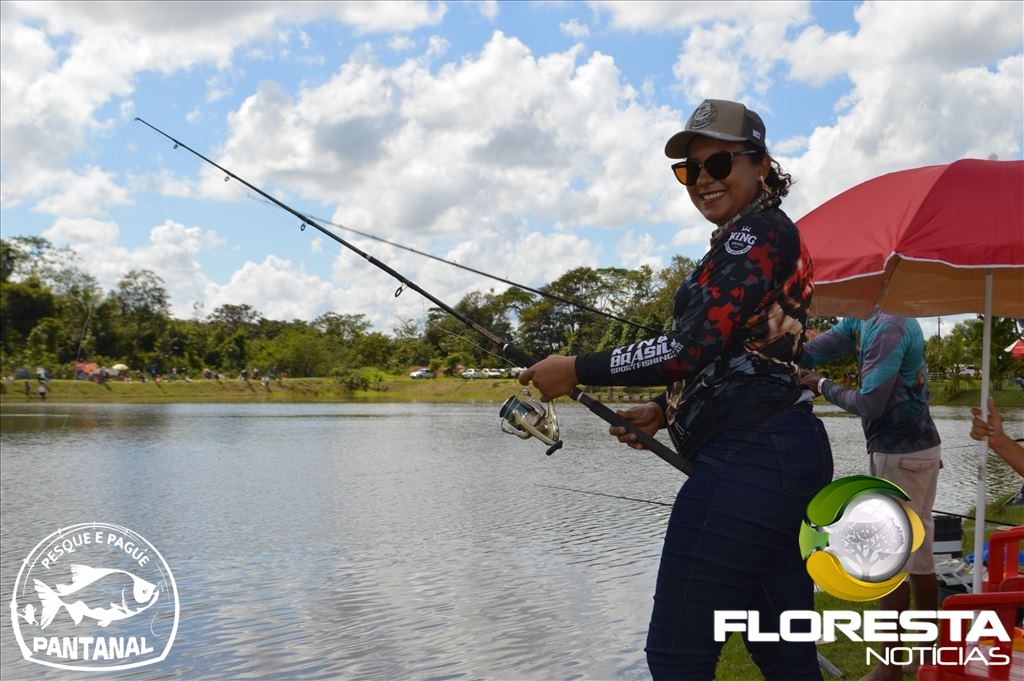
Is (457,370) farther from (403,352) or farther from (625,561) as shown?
(625,561)

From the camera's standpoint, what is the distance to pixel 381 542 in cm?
1176

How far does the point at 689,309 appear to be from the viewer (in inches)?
93.1

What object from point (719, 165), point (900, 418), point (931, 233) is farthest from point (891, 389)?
point (719, 165)

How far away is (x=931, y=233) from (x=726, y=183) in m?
2.00

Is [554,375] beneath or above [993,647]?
above

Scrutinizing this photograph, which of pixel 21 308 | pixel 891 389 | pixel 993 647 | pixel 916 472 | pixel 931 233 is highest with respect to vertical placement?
pixel 21 308

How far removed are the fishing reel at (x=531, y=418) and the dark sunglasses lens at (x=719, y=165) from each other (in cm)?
105

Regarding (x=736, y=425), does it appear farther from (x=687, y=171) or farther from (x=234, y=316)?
(x=234, y=316)

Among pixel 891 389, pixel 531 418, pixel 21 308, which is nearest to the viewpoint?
pixel 531 418

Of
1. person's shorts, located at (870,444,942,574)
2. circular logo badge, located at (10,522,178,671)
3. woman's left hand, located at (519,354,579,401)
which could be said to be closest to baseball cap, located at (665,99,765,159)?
woman's left hand, located at (519,354,579,401)

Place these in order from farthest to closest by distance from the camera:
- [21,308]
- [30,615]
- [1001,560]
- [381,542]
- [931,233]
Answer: [21,308], [381,542], [30,615], [931,233], [1001,560]

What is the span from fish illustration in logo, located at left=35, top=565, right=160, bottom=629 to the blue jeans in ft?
23.3

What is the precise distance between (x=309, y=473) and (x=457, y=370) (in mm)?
57626

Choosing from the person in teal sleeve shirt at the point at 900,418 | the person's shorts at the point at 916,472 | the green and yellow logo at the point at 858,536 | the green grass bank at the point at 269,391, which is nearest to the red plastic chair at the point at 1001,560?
the person in teal sleeve shirt at the point at 900,418
